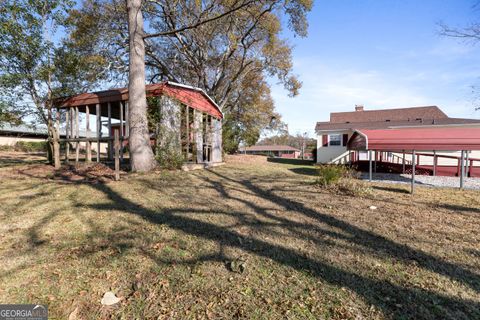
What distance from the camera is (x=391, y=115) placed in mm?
23156

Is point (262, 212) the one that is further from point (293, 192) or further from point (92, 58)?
point (92, 58)

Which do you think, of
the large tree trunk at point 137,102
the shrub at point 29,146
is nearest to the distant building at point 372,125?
the large tree trunk at point 137,102

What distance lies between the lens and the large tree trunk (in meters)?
8.19

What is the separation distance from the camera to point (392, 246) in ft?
10.3

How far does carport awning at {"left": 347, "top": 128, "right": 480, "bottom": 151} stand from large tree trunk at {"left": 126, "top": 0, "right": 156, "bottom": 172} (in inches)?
335

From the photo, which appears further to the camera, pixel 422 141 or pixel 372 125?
pixel 372 125

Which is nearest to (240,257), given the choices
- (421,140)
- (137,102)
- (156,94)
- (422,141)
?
(137,102)

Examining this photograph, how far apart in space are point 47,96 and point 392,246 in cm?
1236

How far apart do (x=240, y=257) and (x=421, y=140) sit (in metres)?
8.62

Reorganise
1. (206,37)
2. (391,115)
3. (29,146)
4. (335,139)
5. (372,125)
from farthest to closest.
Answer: (29,146) → (391,115) → (372,125) → (335,139) → (206,37)

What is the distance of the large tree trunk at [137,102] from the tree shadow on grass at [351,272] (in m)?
3.58

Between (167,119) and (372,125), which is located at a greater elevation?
(372,125)

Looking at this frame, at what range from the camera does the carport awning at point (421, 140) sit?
7.47 m

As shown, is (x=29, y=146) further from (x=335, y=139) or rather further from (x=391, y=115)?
(x=391, y=115)
